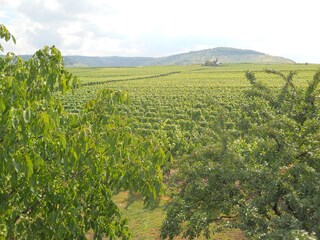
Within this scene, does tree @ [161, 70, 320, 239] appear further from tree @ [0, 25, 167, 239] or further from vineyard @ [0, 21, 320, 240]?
tree @ [0, 25, 167, 239]

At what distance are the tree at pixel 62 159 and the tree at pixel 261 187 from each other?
7.83 ft

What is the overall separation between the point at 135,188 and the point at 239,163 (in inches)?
148

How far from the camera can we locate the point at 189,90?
1959 inches

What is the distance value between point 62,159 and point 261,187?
417cm

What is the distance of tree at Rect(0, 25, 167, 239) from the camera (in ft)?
11.9

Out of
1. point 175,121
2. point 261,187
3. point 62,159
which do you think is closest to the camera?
point 62,159

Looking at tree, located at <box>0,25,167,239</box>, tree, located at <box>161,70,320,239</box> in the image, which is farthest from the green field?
tree, located at <box>161,70,320,239</box>

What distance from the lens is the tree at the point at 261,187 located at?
18.2ft

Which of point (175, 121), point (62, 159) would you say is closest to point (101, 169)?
point (62, 159)

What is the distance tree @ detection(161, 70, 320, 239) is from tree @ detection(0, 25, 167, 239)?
239 cm

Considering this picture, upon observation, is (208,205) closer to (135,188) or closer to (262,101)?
(135,188)

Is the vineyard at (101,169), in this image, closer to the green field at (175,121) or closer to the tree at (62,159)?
the tree at (62,159)

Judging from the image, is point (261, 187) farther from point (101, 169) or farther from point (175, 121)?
point (175, 121)

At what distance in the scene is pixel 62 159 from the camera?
416 centimetres
